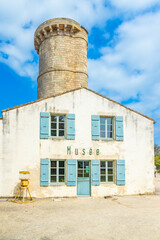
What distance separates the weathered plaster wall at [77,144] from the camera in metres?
9.69

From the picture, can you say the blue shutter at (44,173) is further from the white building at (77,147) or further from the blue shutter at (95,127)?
the blue shutter at (95,127)

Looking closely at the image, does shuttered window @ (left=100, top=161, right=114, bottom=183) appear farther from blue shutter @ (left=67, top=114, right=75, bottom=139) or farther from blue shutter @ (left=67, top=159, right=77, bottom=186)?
blue shutter @ (left=67, top=114, right=75, bottom=139)

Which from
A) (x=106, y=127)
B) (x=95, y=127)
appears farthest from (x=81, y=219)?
(x=106, y=127)

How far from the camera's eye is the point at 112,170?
10734 mm

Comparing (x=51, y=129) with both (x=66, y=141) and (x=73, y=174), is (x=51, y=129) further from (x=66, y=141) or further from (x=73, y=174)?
(x=73, y=174)

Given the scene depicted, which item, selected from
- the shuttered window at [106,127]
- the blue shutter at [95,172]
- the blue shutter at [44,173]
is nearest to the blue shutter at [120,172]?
the blue shutter at [95,172]

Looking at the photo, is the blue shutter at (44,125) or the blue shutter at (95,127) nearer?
the blue shutter at (44,125)

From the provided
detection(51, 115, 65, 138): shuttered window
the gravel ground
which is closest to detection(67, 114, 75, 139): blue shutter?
detection(51, 115, 65, 138): shuttered window

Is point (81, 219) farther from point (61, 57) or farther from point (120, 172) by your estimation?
point (61, 57)

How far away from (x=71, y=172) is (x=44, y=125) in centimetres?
246

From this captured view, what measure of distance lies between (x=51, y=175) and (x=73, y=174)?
3.26 feet

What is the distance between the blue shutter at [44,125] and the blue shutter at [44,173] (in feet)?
3.82

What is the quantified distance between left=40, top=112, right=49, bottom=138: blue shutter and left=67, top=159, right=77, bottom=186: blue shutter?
1.61 meters

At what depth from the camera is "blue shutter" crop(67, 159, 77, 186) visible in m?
9.95
